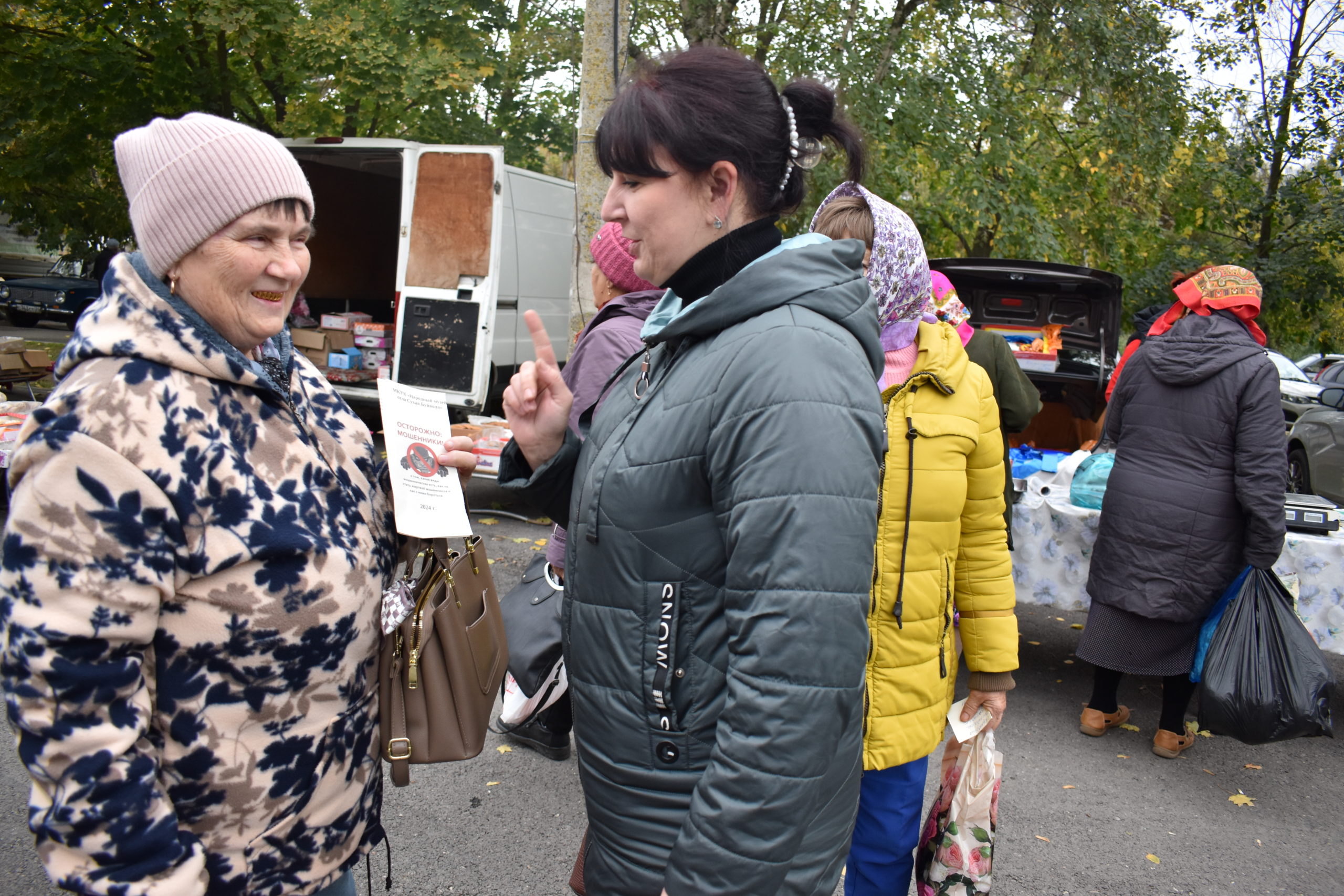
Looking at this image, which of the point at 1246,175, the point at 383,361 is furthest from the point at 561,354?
the point at 1246,175

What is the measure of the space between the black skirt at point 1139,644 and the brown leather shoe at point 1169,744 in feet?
1.00

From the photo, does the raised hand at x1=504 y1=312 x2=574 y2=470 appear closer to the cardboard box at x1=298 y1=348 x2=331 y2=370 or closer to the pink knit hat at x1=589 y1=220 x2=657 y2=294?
the pink knit hat at x1=589 y1=220 x2=657 y2=294

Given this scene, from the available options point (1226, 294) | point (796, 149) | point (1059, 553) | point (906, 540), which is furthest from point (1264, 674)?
point (796, 149)

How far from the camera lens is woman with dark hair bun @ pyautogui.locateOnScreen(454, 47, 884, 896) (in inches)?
45.8

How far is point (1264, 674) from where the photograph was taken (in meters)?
3.52

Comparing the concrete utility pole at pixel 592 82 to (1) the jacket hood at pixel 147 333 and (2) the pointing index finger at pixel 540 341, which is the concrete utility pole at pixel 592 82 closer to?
(2) the pointing index finger at pixel 540 341

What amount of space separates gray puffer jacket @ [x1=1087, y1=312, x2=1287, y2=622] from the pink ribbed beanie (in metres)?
3.63

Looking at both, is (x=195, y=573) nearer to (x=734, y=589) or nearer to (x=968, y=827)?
(x=734, y=589)

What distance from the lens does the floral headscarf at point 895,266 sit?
237 cm

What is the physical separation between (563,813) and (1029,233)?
892 centimetres

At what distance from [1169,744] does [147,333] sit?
4.25 m

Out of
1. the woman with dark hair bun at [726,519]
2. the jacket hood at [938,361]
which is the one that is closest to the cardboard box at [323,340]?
the jacket hood at [938,361]

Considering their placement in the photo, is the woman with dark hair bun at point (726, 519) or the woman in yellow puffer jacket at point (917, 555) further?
the woman in yellow puffer jacket at point (917, 555)

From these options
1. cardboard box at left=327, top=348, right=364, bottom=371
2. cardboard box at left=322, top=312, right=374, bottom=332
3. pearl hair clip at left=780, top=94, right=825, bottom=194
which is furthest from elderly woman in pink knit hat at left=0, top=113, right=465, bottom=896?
cardboard box at left=322, top=312, right=374, bottom=332
